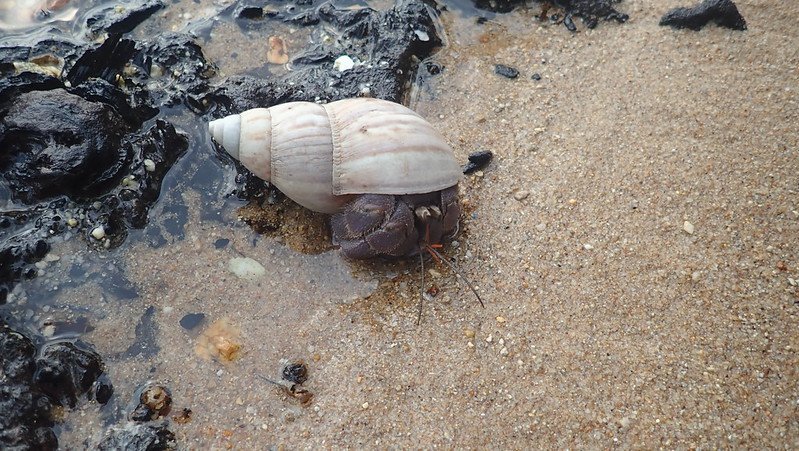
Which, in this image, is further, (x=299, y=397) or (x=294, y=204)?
(x=294, y=204)

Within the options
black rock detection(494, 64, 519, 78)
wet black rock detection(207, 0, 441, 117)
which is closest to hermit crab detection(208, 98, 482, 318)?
wet black rock detection(207, 0, 441, 117)

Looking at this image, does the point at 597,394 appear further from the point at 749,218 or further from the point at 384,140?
the point at 384,140

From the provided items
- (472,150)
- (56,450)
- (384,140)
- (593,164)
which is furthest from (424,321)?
(56,450)

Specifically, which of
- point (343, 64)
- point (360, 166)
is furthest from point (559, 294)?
point (343, 64)

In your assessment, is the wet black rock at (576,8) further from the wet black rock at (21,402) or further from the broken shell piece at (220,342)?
the wet black rock at (21,402)

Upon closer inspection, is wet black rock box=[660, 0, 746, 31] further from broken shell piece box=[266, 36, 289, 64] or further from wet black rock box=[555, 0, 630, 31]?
broken shell piece box=[266, 36, 289, 64]

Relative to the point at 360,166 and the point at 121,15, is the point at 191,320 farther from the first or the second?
the point at 121,15
